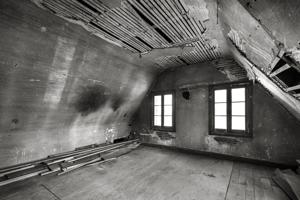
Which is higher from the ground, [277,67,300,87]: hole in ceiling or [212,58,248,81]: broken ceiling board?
[212,58,248,81]: broken ceiling board

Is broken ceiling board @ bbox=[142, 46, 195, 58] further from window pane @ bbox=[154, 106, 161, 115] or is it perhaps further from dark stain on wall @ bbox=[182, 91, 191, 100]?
window pane @ bbox=[154, 106, 161, 115]

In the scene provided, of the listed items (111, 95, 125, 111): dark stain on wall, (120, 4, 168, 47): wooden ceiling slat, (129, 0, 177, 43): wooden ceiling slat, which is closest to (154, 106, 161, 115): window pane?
(111, 95, 125, 111): dark stain on wall

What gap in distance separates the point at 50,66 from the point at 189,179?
3.46 meters

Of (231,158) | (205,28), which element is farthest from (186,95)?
(205,28)

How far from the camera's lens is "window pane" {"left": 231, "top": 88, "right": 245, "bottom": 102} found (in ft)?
13.2

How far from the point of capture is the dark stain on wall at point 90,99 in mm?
3753

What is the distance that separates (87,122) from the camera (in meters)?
4.35

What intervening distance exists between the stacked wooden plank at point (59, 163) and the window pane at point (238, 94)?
12.1ft

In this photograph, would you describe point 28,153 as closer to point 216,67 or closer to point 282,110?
point 216,67

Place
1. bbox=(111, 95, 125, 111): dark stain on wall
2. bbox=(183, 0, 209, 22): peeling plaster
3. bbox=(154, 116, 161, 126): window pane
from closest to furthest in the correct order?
bbox=(183, 0, 209, 22): peeling plaster
bbox=(111, 95, 125, 111): dark stain on wall
bbox=(154, 116, 161, 126): window pane

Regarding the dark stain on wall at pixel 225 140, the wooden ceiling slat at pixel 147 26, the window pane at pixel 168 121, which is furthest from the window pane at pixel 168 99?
the wooden ceiling slat at pixel 147 26

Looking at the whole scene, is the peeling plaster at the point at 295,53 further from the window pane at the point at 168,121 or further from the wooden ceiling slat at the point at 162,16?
the window pane at the point at 168,121

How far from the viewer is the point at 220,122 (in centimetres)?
429

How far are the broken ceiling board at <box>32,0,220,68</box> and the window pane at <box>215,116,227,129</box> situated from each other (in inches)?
80.2
